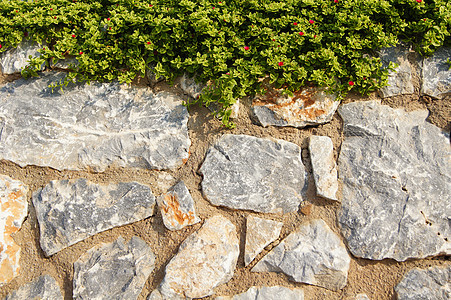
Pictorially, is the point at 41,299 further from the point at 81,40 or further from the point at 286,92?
the point at 286,92

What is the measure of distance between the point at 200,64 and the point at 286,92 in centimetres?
53

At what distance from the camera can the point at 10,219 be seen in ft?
7.33

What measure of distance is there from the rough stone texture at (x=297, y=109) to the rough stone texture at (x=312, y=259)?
2.06ft

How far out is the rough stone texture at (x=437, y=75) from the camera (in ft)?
7.38

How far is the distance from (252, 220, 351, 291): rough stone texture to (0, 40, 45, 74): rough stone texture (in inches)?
74.2

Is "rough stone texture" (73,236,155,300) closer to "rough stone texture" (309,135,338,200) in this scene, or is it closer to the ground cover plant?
the ground cover plant

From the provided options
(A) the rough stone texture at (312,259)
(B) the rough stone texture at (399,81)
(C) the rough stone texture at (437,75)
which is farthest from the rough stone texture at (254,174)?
(C) the rough stone texture at (437,75)

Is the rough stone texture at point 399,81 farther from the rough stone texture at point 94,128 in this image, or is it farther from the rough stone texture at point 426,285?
the rough stone texture at point 94,128

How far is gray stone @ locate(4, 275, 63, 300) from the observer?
216 cm

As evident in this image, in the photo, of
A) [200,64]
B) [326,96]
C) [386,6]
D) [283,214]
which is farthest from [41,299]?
[386,6]

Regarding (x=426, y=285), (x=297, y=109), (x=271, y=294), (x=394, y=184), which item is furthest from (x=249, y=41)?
(x=426, y=285)

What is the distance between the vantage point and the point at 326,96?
2273mm

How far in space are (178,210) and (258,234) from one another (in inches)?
18.4

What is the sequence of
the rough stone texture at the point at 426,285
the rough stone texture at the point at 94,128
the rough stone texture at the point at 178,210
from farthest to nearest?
1. the rough stone texture at the point at 94,128
2. the rough stone texture at the point at 178,210
3. the rough stone texture at the point at 426,285
